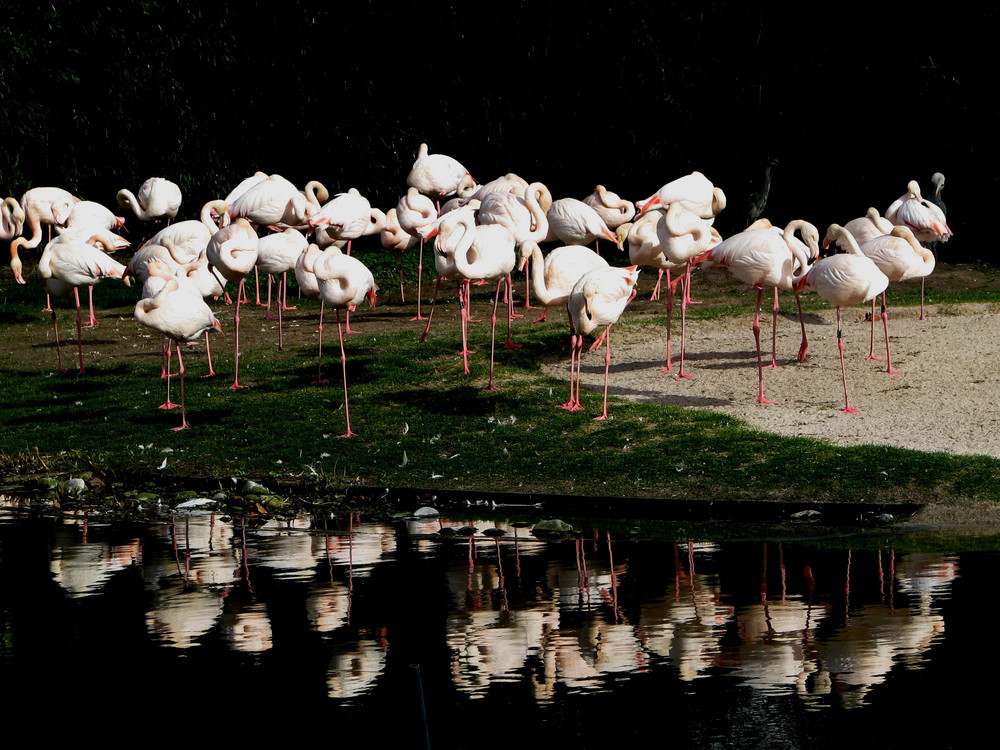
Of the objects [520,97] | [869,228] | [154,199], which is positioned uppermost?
[520,97]

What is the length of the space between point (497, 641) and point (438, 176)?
1018cm

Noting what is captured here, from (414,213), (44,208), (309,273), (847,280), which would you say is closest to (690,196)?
(414,213)

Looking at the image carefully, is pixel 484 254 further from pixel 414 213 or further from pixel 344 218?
pixel 414 213

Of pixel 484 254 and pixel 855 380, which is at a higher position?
pixel 484 254

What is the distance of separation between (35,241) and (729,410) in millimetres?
8341

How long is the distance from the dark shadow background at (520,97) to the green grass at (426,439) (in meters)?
6.70

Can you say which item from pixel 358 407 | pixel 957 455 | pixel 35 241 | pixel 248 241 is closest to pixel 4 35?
pixel 35 241

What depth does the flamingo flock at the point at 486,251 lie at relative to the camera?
31.4ft

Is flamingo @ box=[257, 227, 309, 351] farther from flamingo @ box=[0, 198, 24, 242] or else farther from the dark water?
the dark water

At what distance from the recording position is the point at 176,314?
9.58 m

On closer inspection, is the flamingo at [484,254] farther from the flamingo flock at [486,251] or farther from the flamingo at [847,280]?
the flamingo at [847,280]

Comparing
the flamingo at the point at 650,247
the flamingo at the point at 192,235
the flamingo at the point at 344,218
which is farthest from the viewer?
the flamingo at the point at 344,218

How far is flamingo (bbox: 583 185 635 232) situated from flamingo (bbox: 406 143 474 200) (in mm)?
1667

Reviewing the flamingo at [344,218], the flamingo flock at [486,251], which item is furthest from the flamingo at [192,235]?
A: the flamingo at [344,218]
